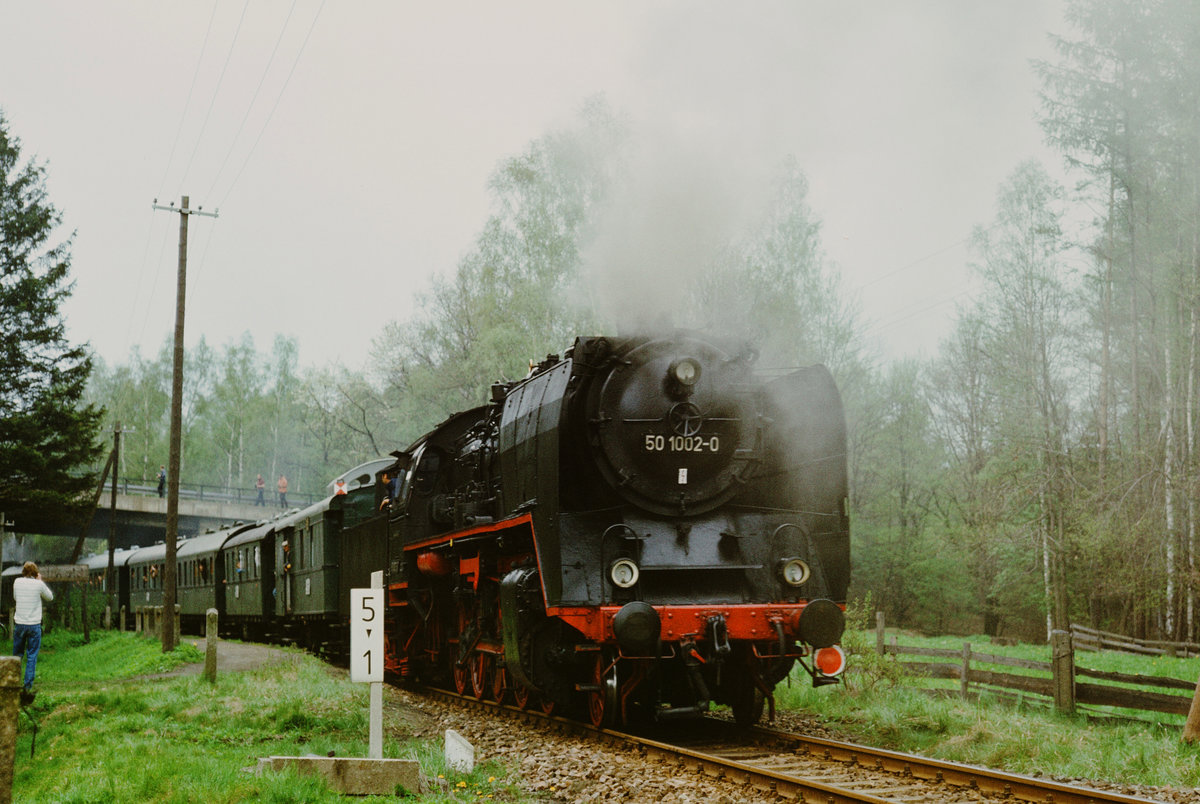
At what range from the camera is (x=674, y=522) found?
28.1 feet

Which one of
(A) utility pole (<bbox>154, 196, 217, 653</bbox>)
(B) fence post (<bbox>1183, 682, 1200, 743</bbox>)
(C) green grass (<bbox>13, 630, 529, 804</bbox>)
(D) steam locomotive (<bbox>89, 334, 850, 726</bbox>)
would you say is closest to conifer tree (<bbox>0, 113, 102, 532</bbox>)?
(A) utility pole (<bbox>154, 196, 217, 653</bbox>)

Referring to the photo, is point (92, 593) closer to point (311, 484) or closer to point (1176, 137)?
point (311, 484)

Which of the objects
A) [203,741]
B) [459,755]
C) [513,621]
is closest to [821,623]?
[513,621]

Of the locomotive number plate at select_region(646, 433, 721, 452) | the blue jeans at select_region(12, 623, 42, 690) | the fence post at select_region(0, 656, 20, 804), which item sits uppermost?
the locomotive number plate at select_region(646, 433, 721, 452)

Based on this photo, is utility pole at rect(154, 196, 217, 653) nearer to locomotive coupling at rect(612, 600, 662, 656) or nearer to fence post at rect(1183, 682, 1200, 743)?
locomotive coupling at rect(612, 600, 662, 656)

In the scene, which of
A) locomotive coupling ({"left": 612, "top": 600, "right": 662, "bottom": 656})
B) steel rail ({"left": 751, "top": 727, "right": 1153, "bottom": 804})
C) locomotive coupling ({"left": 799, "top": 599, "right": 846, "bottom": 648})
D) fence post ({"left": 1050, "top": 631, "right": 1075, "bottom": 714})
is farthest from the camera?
fence post ({"left": 1050, "top": 631, "right": 1075, "bottom": 714})

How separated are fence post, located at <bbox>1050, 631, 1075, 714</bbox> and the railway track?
307cm

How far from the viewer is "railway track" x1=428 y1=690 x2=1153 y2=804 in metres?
5.97

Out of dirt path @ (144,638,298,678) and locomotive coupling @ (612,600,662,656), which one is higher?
locomotive coupling @ (612,600,662,656)

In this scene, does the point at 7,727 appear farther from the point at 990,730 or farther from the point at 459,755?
the point at 990,730

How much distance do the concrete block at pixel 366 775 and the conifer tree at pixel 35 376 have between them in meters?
22.2

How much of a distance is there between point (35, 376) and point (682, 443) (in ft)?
81.5

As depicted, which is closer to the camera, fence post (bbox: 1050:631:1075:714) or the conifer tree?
fence post (bbox: 1050:631:1075:714)

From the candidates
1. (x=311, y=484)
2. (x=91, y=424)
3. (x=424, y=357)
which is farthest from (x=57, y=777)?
(x=311, y=484)
